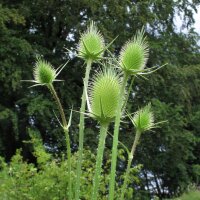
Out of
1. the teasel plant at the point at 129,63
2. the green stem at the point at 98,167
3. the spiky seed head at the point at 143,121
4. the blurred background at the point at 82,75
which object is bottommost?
the green stem at the point at 98,167

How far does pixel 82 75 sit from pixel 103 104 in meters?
13.3

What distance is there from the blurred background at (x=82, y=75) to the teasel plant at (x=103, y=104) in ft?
35.2

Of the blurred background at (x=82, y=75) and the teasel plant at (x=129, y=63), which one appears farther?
the blurred background at (x=82, y=75)

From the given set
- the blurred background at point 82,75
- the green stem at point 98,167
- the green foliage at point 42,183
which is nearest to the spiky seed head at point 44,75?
the green stem at point 98,167

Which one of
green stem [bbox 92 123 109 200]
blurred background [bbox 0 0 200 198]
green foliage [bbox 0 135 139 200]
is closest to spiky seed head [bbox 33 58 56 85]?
green stem [bbox 92 123 109 200]

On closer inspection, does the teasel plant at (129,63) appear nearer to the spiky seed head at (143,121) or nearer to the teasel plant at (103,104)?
the teasel plant at (103,104)

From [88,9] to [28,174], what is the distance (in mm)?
8128

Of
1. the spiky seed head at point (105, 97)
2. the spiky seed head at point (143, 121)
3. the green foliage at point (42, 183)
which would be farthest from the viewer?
the green foliage at point (42, 183)

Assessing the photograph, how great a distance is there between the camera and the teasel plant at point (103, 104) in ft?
7.01

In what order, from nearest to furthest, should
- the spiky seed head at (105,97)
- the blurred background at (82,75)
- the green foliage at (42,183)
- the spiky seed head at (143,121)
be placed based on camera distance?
the spiky seed head at (105,97)
the spiky seed head at (143,121)
the green foliage at (42,183)
the blurred background at (82,75)

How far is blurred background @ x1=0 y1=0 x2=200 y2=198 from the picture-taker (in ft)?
45.8

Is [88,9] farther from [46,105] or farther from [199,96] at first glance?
[199,96]

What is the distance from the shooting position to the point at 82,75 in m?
15.4

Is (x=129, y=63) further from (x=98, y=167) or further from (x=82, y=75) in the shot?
(x=82, y=75)
